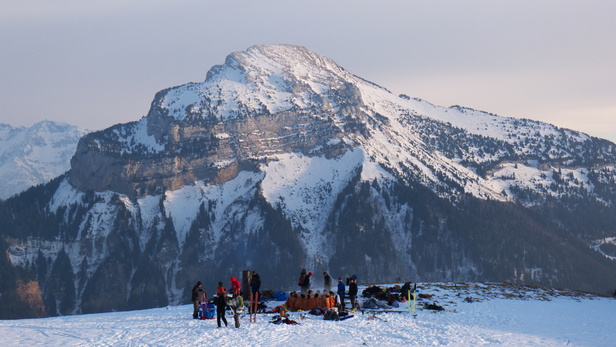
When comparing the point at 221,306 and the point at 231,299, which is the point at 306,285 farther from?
the point at 221,306

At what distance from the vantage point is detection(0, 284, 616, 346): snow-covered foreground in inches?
2527

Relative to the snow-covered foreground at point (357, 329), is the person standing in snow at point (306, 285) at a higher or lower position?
higher

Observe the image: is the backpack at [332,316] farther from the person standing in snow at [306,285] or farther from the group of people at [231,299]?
the person standing in snow at [306,285]

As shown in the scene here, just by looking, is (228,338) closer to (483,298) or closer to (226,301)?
(226,301)

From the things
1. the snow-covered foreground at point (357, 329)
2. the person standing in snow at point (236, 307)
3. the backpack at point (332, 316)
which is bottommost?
the snow-covered foreground at point (357, 329)

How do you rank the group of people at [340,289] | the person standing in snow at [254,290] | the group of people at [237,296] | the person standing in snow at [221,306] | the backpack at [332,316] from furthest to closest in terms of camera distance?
the group of people at [340,289] < the person standing in snow at [254,290] < the backpack at [332,316] < the group of people at [237,296] < the person standing in snow at [221,306]

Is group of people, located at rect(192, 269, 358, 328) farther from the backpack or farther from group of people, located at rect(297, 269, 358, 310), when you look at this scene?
the backpack

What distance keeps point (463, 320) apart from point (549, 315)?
1118 cm

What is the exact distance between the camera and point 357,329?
67500mm

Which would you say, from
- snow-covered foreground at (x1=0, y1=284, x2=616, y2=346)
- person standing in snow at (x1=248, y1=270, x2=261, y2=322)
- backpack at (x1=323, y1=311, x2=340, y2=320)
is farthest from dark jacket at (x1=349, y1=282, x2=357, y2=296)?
person standing in snow at (x1=248, y1=270, x2=261, y2=322)

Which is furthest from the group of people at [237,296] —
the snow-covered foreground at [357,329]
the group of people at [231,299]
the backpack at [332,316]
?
the backpack at [332,316]

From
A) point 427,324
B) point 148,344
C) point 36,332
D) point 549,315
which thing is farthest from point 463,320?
point 36,332

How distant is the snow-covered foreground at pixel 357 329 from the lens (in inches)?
2527

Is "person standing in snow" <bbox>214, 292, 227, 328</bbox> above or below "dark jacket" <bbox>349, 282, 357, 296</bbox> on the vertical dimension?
below
